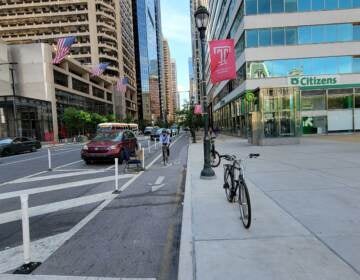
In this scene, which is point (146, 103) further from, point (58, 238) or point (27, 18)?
point (58, 238)

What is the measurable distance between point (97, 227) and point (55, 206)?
7.05 feet

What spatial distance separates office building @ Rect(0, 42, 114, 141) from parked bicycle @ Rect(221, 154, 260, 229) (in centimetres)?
4020

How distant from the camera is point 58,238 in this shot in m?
5.63

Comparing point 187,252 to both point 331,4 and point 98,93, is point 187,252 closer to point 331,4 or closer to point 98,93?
point 331,4

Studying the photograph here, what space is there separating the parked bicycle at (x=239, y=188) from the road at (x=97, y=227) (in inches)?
44.8

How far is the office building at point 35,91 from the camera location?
1788 inches

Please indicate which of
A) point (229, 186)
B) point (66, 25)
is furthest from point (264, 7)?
point (66, 25)

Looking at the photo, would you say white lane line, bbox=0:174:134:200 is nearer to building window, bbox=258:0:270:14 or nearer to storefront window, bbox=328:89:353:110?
building window, bbox=258:0:270:14

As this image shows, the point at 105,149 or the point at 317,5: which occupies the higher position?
the point at 317,5

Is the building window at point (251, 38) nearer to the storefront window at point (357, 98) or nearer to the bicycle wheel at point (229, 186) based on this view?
the storefront window at point (357, 98)

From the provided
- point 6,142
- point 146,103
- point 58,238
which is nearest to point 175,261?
point 58,238

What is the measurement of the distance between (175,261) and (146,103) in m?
161

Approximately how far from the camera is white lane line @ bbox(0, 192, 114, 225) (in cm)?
700

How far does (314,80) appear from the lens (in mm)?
37750
